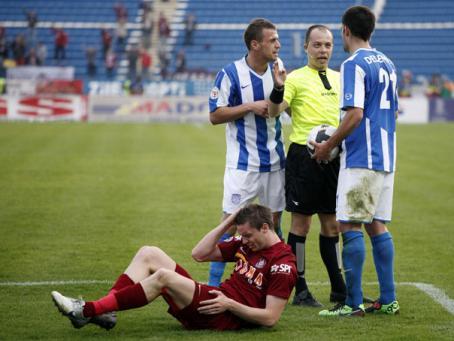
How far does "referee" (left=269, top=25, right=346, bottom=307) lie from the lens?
750cm

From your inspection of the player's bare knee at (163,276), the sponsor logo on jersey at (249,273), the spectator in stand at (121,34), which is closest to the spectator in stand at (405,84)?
the spectator in stand at (121,34)

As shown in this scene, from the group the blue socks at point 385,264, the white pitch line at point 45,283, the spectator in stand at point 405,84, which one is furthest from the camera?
the spectator in stand at point 405,84

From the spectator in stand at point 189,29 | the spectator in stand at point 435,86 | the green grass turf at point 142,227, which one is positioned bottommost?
the green grass turf at point 142,227

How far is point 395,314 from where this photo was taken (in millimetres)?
7031

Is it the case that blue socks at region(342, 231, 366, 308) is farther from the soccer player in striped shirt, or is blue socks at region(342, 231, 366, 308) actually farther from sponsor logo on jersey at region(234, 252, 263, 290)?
the soccer player in striped shirt

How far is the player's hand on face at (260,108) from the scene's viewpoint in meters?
7.51

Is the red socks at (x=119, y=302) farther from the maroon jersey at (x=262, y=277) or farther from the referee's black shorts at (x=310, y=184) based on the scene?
the referee's black shorts at (x=310, y=184)

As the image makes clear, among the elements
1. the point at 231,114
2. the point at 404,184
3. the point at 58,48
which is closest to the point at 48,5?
the point at 58,48

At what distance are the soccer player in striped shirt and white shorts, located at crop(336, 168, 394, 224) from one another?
0.95 meters

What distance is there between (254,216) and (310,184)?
49.5 inches

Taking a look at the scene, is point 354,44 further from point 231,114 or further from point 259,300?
point 259,300

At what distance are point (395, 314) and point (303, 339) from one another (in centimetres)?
114

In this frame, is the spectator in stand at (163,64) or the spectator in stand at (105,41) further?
the spectator in stand at (105,41)

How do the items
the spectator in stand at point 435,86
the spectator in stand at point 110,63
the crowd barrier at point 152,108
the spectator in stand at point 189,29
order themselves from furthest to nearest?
the spectator in stand at point 189,29 < the spectator in stand at point 110,63 < the spectator in stand at point 435,86 < the crowd barrier at point 152,108
